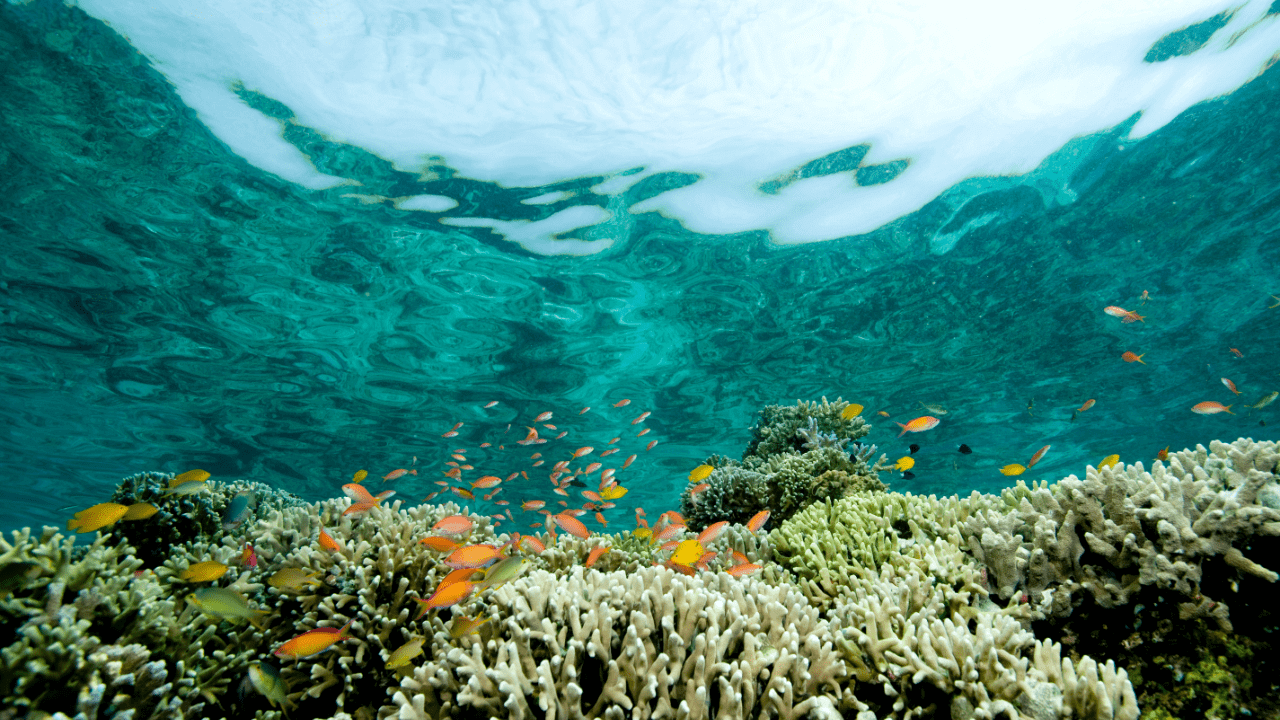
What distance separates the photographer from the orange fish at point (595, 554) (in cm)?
395

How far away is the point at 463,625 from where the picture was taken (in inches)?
117

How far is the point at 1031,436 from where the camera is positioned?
2614cm

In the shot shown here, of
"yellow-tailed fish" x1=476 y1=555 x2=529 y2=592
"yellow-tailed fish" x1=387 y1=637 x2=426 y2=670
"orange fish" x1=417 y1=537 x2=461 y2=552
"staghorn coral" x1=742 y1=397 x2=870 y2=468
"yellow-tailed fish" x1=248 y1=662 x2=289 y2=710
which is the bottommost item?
"yellow-tailed fish" x1=248 y1=662 x2=289 y2=710

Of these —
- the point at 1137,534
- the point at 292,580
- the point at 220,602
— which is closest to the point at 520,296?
the point at 292,580

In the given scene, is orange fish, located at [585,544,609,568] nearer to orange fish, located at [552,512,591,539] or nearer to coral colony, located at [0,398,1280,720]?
orange fish, located at [552,512,591,539]

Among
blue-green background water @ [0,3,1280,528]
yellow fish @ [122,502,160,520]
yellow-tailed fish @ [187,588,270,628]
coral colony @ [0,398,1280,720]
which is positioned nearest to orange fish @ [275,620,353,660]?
coral colony @ [0,398,1280,720]

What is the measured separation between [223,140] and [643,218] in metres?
9.17

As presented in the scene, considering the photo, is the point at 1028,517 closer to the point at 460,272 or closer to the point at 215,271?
the point at 460,272

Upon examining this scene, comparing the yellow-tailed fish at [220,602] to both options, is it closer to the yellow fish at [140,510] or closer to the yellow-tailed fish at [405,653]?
the yellow-tailed fish at [405,653]

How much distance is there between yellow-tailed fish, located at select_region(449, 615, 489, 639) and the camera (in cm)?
290

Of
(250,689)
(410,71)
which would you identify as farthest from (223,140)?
(250,689)

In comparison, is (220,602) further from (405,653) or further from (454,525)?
(454,525)

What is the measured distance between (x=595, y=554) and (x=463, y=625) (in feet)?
3.93

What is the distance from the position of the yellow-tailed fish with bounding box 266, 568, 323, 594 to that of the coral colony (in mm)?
25
